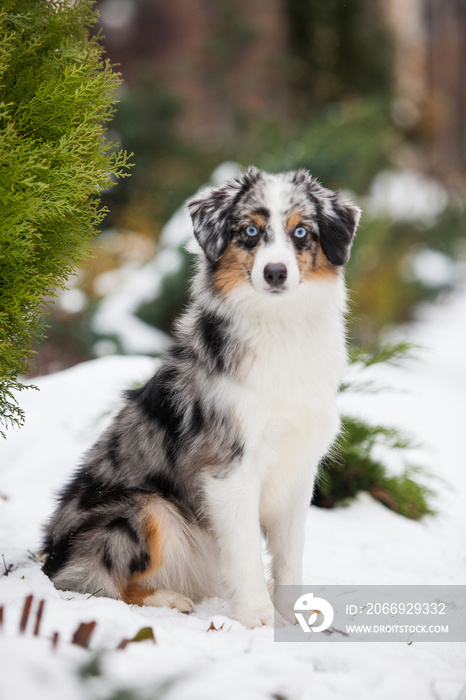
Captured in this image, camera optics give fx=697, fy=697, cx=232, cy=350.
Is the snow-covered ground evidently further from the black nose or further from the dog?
the black nose

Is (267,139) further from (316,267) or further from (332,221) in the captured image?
(316,267)

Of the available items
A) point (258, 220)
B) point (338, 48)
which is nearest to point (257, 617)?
point (258, 220)

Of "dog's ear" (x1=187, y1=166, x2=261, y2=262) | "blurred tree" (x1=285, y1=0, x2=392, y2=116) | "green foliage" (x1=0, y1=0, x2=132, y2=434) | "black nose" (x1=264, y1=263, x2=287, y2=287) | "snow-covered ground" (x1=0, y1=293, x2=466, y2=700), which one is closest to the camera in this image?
"snow-covered ground" (x1=0, y1=293, x2=466, y2=700)

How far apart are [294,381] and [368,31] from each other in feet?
50.5

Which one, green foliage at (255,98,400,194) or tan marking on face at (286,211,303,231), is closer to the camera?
tan marking on face at (286,211,303,231)

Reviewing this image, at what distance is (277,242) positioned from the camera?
294 cm

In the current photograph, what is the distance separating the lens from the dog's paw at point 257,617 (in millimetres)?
2889

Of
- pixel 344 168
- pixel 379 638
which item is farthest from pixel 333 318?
pixel 344 168

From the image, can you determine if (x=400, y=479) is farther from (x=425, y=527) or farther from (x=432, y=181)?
→ (x=432, y=181)

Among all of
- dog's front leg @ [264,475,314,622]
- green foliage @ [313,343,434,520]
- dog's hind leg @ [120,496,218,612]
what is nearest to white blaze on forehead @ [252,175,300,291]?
dog's front leg @ [264,475,314,622]

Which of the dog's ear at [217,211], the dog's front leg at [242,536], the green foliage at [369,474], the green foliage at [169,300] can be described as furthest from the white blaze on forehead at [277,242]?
the green foliage at [169,300]

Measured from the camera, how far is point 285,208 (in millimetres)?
3008

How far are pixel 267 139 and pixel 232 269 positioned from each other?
9.99 meters

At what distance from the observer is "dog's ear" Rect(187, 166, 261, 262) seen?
3.07m
